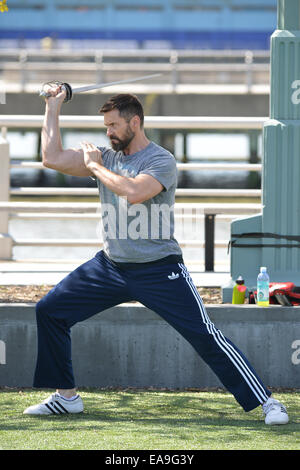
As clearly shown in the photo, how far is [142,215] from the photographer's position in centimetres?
507

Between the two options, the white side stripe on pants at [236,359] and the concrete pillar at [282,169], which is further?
the concrete pillar at [282,169]

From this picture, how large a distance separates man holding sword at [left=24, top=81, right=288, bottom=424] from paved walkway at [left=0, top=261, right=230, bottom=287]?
2282 mm

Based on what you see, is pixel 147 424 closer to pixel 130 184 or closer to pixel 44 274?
pixel 130 184

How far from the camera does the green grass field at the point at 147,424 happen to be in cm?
469

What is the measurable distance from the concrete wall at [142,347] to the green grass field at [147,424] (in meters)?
0.11

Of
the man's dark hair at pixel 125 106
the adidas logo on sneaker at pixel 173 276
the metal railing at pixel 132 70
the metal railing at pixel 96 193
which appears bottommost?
the adidas logo on sneaker at pixel 173 276

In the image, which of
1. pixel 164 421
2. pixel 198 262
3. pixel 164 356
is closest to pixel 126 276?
pixel 164 421

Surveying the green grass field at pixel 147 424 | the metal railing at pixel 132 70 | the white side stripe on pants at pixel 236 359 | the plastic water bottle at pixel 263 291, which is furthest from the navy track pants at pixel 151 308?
the metal railing at pixel 132 70

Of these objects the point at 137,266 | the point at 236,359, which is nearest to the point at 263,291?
the point at 236,359

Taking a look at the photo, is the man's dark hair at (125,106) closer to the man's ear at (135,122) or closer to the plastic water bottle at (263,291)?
the man's ear at (135,122)

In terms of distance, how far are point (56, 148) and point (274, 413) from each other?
1636 millimetres

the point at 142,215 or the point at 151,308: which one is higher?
the point at 142,215

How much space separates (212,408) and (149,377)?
64 cm

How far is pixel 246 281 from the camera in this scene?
271 inches
